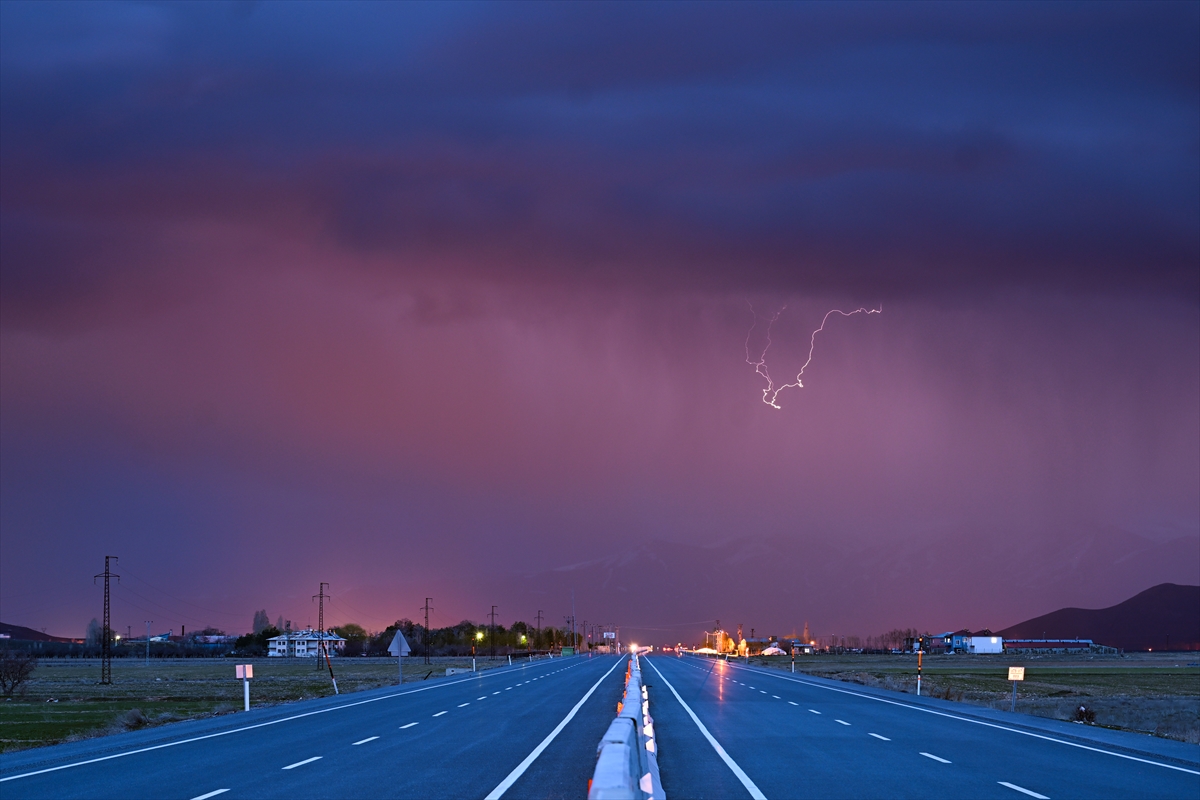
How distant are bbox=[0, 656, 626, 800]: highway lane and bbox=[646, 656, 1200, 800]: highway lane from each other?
252 centimetres

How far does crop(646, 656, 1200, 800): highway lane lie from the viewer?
18422 millimetres

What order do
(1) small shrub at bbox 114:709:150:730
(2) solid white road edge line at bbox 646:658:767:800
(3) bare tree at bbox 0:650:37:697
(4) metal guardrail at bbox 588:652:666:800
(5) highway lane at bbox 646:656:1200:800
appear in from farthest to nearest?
(3) bare tree at bbox 0:650:37:697 → (1) small shrub at bbox 114:709:150:730 → (5) highway lane at bbox 646:656:1200:800 → (2) solid white road edge line at bbox 646:658:767:800 → (4) metal guardrail at bbox 588:652:666:800

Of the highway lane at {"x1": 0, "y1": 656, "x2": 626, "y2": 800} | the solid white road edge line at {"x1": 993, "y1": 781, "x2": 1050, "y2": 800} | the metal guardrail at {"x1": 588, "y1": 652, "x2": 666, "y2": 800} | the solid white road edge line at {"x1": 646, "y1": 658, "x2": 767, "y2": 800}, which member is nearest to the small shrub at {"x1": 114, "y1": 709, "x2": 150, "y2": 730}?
the highway lane at {"x1": 0, "y1": 656, "x2": 626, "y2": 800}

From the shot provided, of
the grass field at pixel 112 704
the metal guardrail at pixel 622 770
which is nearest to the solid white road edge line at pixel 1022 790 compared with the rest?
the metal guardrail at pixel 622 770

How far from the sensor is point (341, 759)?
2362 centimetres

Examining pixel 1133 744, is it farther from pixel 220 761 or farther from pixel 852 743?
pixel 220 761

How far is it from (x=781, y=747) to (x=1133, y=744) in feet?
31.5

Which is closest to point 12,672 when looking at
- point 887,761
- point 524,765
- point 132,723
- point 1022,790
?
point 132,723

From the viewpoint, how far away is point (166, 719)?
41406 millimetres

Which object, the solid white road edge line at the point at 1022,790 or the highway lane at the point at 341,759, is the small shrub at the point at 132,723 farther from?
the solid white road edge line at the point at 1022,790

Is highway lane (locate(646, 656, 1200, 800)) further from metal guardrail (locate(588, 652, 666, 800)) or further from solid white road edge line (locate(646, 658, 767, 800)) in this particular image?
metal guardrail (locate(588, 652, 666, 800))

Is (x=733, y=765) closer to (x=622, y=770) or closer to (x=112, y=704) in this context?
(x=622, y=770)

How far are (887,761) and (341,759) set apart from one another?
37.1 ft

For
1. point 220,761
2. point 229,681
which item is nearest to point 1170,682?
point 229,681
